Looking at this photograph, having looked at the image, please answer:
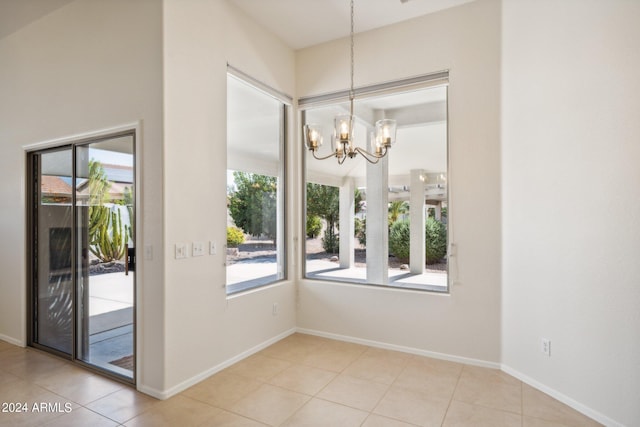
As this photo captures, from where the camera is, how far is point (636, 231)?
2117 mm

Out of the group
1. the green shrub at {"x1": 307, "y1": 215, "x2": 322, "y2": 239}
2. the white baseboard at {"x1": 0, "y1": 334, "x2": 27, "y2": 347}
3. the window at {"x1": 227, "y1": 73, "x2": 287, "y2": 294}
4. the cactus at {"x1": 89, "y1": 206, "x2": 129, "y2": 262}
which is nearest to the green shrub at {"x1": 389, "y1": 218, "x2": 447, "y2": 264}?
the green shrub at {"x1": 307, "y1": 215, "x2": 322, "y2": 239}

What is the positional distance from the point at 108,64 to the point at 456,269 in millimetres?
3536

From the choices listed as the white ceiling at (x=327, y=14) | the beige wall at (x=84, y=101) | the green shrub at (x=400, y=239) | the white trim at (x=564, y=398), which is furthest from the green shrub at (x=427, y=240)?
the beige wall at (x=84, y=101)

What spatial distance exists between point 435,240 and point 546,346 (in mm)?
1240

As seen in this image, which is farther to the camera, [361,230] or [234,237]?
[361,230]

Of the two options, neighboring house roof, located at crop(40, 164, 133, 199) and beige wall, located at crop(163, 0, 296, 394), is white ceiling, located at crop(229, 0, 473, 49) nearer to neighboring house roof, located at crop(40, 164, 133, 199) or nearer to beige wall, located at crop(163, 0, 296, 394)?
beige wall, located at crop(163, 0, 296, 394)

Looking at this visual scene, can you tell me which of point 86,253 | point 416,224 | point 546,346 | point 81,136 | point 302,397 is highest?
point 81,136

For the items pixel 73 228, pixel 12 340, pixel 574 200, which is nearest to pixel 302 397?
pixel 574 200

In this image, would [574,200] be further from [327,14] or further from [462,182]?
[327,14]

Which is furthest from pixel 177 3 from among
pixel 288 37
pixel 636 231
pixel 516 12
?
pixel 636 231

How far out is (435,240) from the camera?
137 inches

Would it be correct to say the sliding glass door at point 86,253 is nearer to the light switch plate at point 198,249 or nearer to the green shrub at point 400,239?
the light switch plate at point 198,249

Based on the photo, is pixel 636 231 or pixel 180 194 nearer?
pixel 636 231

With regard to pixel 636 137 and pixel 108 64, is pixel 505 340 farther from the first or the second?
pixel 108 64
